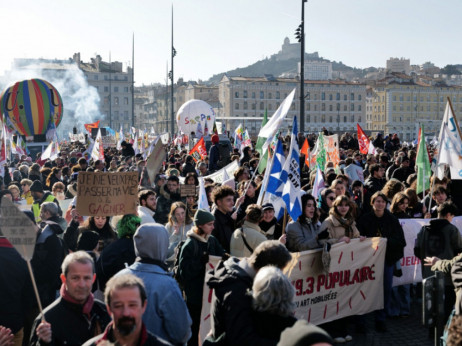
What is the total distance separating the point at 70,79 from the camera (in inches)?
4749

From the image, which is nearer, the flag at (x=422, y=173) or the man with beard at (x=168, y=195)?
the man with beard at (x=168, y=195)

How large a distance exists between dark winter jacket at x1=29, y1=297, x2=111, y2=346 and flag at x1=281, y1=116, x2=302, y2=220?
3.83 metres

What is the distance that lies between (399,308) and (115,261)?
4.15 meters

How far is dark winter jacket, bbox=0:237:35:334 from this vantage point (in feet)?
16.9

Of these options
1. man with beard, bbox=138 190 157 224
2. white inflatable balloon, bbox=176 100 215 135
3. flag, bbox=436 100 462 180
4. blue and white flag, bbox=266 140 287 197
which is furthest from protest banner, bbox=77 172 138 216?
white inflatable balloon, bbox=176 100 215 135

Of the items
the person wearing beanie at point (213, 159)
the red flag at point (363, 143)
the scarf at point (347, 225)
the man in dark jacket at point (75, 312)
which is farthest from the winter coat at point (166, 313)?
the red flag at point (363, 143)

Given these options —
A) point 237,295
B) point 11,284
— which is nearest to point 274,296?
point 237,295

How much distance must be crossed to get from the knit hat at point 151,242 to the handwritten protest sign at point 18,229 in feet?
2.18

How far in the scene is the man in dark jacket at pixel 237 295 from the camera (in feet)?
12.4

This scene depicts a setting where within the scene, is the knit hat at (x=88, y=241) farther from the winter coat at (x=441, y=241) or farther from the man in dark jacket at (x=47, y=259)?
the winter coat at (x=441, y=241)

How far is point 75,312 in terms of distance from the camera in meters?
3.98

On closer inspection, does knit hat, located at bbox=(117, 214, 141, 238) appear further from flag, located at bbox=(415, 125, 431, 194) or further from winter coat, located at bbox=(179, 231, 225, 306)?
flag, located at bbox=(415, 125, 431, 194)

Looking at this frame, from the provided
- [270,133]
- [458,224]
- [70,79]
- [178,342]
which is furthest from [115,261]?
[70,79]

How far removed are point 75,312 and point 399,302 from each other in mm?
5316
